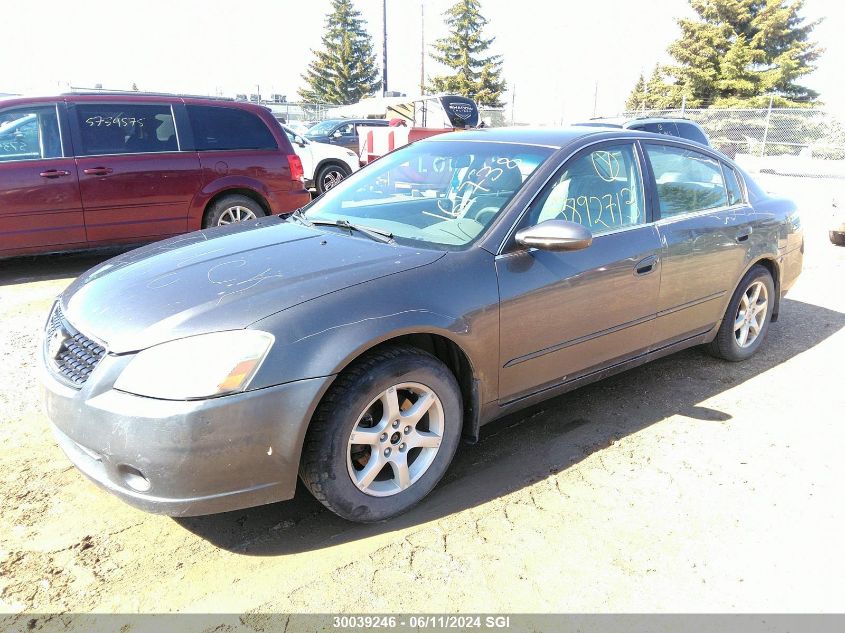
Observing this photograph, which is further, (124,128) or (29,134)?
(124,128)

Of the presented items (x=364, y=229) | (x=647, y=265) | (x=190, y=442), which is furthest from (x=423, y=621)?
(x=647, y=265)

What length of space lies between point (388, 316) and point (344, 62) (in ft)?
201

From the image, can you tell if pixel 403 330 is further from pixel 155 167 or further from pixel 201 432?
pixel 155 167

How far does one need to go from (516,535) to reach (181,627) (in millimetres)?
1317

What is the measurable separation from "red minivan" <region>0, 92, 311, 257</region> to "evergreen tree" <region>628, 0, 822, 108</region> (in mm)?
36635

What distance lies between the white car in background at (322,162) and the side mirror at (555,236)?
32.8 feet

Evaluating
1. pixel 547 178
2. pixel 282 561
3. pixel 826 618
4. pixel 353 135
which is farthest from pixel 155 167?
pixel 353 135

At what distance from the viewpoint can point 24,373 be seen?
411cm

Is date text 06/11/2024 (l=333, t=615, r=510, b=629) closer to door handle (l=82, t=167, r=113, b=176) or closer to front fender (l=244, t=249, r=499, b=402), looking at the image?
front fender (l=244, t=249, r=499, b=402)

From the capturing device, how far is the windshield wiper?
10.3 ft

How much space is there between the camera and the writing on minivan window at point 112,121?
250 inches

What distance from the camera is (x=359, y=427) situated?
2619 millimetres

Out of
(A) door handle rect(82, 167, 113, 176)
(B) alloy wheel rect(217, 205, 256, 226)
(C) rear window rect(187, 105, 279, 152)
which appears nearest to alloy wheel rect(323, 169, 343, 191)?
(C) rear window rect(187, 105, 279, 152)

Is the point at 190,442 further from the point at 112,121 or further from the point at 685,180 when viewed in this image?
the point at 112,121
